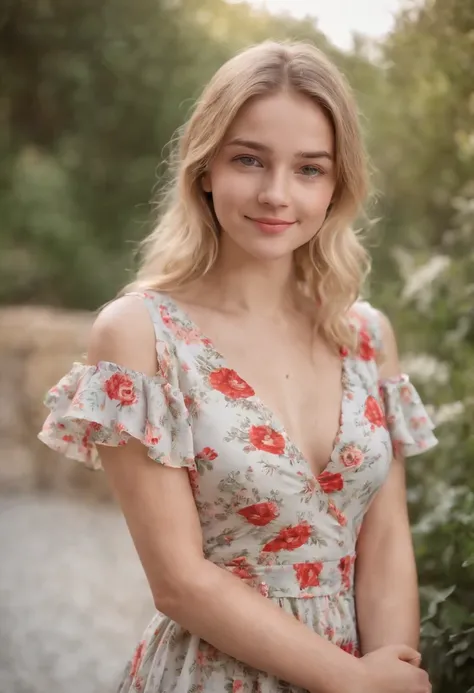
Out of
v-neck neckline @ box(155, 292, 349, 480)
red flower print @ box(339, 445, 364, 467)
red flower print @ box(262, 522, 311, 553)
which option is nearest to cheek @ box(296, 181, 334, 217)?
v-neck neckline @ box(155, 292, 349, 480)

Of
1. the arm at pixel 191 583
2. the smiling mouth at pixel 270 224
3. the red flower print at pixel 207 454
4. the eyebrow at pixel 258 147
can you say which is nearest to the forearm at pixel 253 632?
the arm at pixel 191 583

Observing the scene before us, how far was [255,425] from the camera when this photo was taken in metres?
1.19

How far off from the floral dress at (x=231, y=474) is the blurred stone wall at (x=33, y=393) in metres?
0.80

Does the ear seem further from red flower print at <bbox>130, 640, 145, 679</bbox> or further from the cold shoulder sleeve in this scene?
red flower print at <bbox>130, 640, 145, 679</bbox>

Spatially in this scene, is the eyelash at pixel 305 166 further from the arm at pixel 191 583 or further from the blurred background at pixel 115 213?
the blurred background at pixel 115 213

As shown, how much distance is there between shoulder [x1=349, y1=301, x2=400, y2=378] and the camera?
4.66ft

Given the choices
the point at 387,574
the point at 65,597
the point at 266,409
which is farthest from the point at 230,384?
the point at 65,597

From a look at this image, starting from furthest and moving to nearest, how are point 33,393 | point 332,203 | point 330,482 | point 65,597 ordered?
1. point 33,393
2. point 65,597
3. point 332,203
4. point 330,482

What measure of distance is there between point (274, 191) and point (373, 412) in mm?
375

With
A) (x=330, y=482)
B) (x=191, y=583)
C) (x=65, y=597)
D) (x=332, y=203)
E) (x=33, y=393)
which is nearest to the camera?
(x=191, y=583)

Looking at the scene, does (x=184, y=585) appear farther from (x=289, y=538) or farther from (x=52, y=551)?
(x=52, y=551)

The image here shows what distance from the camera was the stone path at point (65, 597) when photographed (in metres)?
1.92

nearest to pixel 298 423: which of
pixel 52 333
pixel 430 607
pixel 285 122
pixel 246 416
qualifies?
pixel 246 416

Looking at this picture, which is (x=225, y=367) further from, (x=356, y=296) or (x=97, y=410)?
(x=356, y=296)
